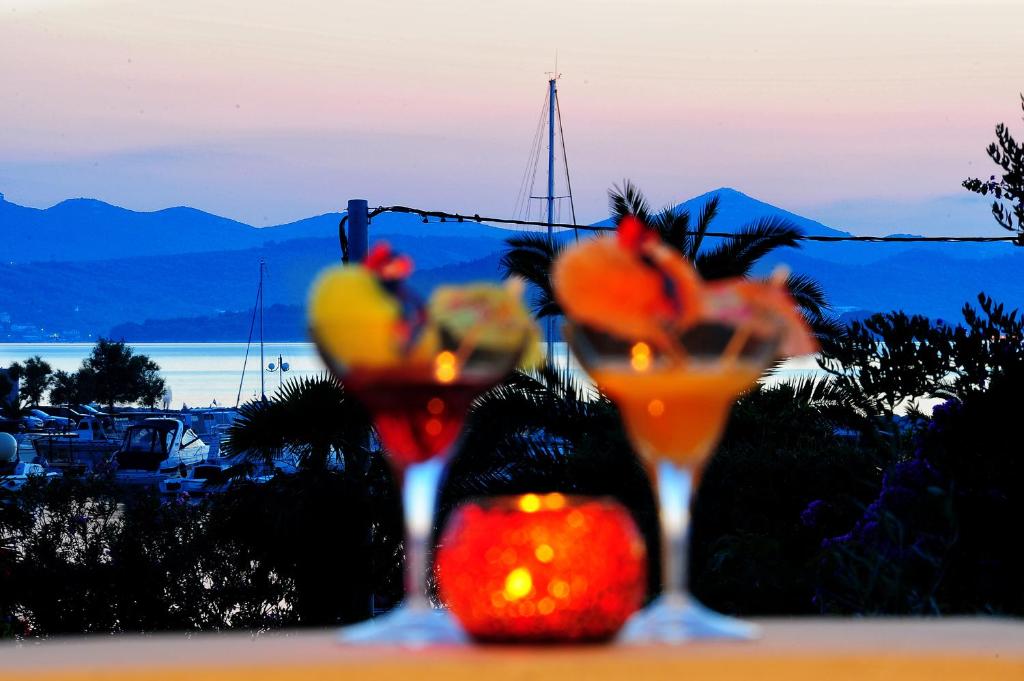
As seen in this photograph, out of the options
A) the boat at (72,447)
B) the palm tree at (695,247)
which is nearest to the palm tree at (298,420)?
the palm tree at (695,247)

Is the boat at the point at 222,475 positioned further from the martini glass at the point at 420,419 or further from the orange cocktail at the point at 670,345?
the orange cocktail at the point at 670,345

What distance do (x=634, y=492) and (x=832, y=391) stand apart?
2282 mm

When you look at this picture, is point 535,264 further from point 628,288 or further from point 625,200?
point 628,288

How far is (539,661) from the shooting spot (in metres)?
2.08

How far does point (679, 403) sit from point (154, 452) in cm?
5134

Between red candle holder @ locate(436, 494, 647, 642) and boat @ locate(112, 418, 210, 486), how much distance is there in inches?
1855

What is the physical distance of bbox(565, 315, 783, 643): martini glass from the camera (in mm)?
2133

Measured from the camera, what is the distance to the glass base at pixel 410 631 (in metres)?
2.20

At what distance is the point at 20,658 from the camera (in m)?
2.11

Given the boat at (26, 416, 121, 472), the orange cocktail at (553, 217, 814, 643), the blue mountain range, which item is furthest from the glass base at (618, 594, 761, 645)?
the blue mountain range

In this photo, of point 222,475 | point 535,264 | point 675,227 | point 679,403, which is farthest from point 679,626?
point 222,475

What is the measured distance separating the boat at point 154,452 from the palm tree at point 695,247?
32481mm

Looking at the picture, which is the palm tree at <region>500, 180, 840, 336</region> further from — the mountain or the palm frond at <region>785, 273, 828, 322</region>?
the mountain

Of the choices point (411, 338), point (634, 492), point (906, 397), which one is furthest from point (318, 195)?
point (411, 338)
